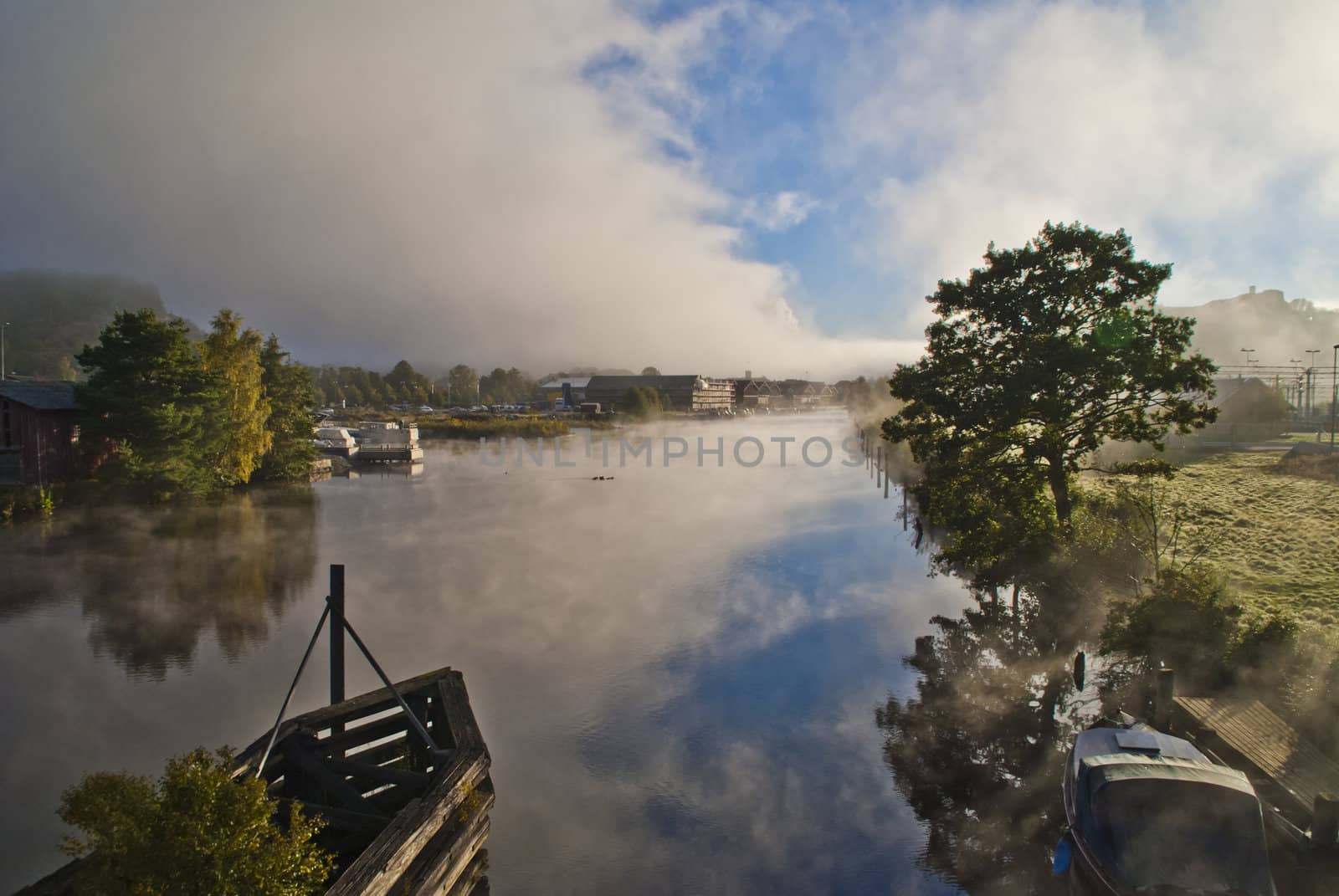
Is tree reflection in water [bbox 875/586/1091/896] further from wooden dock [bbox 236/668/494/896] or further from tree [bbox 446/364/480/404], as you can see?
tree [bbox 446/364/480/404]

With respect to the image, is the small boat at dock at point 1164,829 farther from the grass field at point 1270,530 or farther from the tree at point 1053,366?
the tree at point 1053,366

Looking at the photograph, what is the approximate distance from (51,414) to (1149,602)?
3496 centimetres

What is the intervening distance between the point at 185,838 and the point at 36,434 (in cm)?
3033

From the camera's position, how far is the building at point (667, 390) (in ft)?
445

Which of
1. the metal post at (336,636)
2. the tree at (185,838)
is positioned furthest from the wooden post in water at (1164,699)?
the metal post at (336,636)

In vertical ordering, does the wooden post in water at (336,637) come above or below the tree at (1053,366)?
below

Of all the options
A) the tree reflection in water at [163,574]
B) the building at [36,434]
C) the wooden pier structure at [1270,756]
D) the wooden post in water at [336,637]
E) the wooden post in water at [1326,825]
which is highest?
the building at [36,434]

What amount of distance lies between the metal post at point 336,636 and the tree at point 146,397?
22.4 m

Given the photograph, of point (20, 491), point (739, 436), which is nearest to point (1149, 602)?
point (20, 491)

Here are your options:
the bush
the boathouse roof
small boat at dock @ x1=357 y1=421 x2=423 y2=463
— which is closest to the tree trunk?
the bush

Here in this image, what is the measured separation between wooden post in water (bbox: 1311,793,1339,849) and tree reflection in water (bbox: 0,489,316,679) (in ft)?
54.1

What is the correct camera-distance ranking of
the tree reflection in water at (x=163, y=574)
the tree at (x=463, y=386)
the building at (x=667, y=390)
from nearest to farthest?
the tree reflection in water at (x=163, y=574) → the building at (x=667, y=390) → the tree at (x=463, y=386)

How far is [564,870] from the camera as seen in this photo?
8484mm

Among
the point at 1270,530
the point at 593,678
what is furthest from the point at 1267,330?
the point at 593,678
